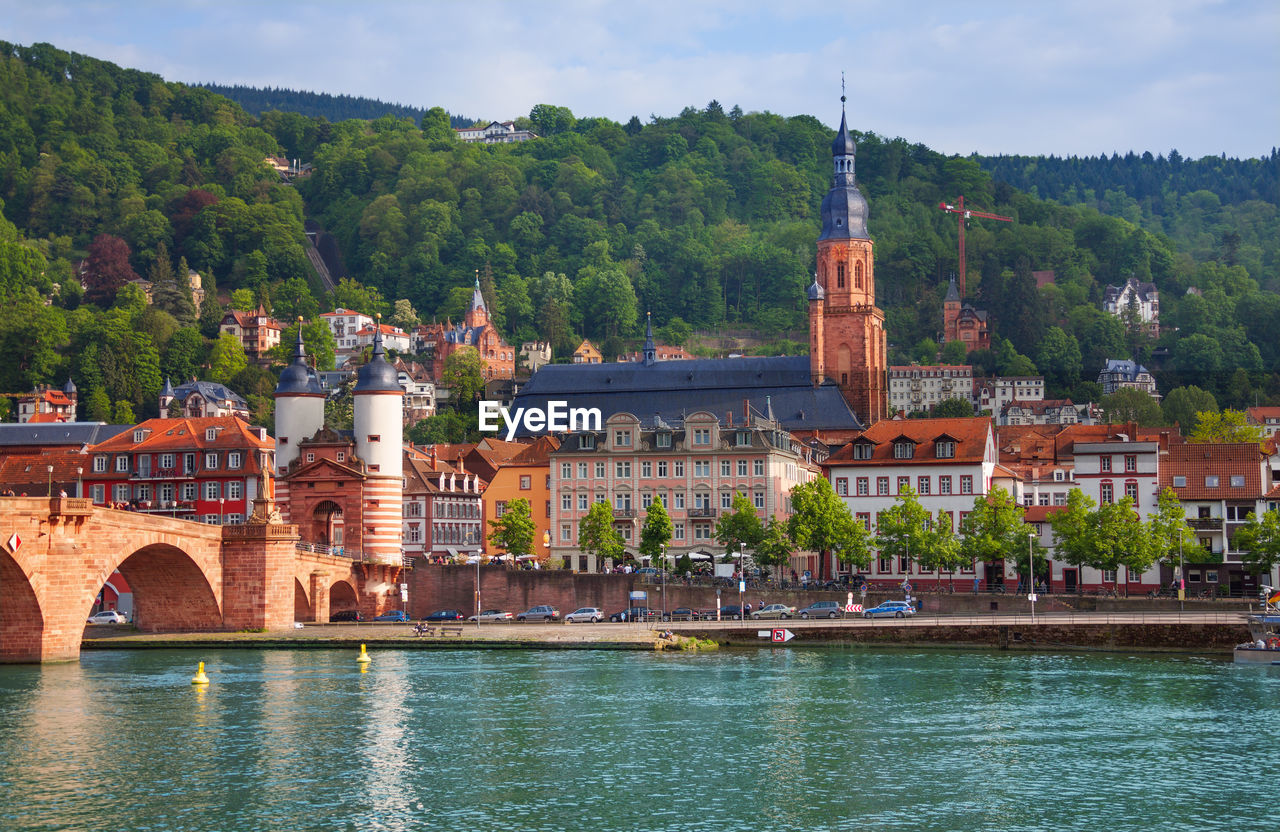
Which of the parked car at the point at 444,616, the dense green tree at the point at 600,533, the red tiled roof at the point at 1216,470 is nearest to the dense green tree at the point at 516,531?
the dense green tree at the point at 600,533

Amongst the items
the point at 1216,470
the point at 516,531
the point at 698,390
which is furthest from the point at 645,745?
the point at 698,390

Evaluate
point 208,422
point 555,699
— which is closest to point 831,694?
point 555,699

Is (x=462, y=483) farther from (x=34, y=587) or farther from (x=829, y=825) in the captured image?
(x=829, y=825)

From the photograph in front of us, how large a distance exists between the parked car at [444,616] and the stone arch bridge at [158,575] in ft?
8.31

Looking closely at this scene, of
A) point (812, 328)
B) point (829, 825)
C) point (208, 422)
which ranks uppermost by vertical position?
point (812, 328)

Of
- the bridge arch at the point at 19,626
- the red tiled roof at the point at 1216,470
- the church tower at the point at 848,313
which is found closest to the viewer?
the bridge arch at the point at 19,626

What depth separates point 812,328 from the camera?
143 meters

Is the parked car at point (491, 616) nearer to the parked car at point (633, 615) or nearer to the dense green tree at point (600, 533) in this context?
the parked car at point (633, 615)

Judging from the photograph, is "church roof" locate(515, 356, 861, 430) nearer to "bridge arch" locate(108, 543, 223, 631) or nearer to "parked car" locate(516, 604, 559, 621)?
"parked car" locate(516, 604, 559, 621)

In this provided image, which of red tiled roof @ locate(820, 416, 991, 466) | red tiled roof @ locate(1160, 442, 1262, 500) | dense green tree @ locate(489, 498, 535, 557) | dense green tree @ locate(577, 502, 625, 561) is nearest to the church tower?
red tiled roof @ locate(820, 416, 991, 466)

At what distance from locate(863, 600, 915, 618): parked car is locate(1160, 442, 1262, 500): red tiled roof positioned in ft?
60.3

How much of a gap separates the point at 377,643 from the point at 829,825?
42.5m

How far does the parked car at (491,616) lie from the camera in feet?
299

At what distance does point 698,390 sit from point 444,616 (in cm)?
4818
